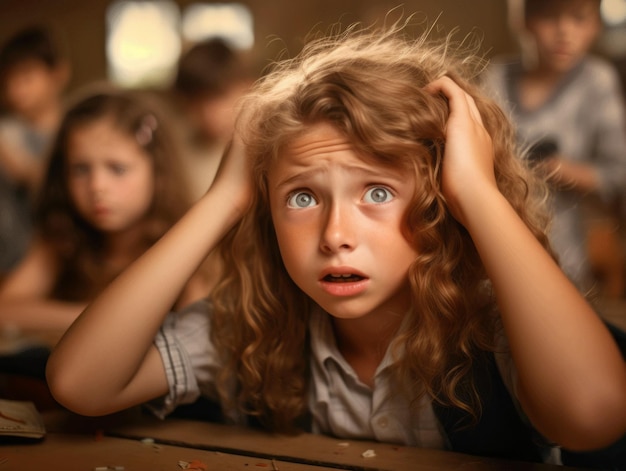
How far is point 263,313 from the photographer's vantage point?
1039 millimetres

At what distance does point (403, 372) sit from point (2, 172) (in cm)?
269

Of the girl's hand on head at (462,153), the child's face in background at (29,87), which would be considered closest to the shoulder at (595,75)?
the girl's hand on head at (462,153)

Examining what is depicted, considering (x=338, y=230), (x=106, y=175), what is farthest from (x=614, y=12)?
(x=338, y=230)

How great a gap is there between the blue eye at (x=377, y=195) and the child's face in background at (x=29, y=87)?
8.92 feet

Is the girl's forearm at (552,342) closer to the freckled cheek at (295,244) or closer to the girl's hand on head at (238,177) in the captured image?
the freckled cheek at (295,244)

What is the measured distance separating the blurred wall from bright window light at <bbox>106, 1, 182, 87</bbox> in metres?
0.07

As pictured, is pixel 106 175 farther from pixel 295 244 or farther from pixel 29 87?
pixel 29 87

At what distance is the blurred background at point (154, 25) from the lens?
365 cm

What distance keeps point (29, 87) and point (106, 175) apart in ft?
5.59

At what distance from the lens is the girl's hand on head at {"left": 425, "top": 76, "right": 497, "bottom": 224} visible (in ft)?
2.85

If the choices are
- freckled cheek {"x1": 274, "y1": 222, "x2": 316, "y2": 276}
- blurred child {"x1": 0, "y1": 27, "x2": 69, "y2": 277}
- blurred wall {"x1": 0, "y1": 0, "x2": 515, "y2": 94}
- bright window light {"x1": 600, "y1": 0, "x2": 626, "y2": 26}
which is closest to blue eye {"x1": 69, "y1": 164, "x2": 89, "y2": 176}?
freckled cheek {"x1": 274, "y1": 222, "x2": 316, "y2": 276}

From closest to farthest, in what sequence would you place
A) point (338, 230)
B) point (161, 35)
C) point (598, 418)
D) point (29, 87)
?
point (598, 418)
point (338, 230)
point (29, 87)
point (161, 35)

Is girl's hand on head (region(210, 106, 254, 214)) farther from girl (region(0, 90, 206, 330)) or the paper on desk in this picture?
girl (region(0, 90, 206, 330))

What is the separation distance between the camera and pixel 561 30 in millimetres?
2205
